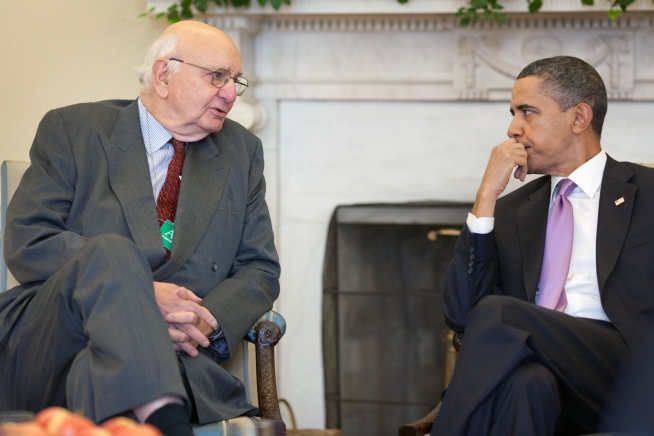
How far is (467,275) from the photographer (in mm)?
1931

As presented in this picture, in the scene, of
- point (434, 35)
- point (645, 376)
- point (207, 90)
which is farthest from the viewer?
point (434, 35)

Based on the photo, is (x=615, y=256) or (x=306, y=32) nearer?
(x=615, y=256)

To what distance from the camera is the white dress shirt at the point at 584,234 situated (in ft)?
6.28

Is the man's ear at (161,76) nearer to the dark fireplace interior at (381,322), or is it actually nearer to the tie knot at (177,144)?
the tie knot at (177,144)

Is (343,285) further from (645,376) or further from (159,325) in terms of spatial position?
(159,325)

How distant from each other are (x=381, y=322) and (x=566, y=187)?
4.13 ft

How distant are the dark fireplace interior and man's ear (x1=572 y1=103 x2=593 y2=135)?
1.09m

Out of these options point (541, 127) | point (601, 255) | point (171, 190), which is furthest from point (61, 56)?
point (601, 255)

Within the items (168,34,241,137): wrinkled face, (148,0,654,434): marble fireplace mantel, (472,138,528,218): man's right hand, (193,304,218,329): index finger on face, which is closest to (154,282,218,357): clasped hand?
(193,304,218,329): index finger on face

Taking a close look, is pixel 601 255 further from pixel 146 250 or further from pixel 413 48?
pixel 413 48

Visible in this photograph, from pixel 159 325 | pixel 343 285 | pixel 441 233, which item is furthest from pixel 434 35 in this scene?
pixel 159 325

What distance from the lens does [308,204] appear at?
3117 millimetres

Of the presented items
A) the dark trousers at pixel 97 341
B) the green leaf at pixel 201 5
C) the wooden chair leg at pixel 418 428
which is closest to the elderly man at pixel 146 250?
the dark trousers at pixel 97 341

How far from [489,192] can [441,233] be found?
108cm
